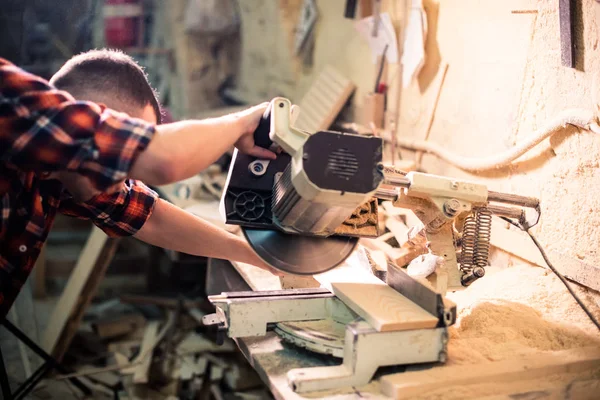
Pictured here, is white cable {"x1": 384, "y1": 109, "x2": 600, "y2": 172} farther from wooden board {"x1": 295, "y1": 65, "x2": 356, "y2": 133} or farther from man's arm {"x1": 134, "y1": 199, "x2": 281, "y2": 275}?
man's arm {"x1": 134, "y1": 199, "x2": 281, "y2": 275}

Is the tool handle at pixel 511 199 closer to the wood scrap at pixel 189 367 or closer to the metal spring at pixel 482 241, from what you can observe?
the metal spring at pixel 482 241

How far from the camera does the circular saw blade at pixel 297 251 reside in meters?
1.41

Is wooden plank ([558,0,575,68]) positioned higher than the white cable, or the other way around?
wooden plank ([558,0,575,68])

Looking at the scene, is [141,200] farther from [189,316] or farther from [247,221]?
[189,316]

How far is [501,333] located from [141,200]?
1.03 meters

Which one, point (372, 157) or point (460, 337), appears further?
point (460, 337)

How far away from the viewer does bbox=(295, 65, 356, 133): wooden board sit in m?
3.19

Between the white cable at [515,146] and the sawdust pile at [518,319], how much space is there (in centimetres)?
38

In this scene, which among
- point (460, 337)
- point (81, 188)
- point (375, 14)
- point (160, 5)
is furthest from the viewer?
point (160, 5)

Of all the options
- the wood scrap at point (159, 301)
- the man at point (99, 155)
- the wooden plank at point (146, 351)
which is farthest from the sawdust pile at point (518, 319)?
the wood scrap at point (159, 301)

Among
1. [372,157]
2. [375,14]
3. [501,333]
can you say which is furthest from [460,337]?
[375,14]

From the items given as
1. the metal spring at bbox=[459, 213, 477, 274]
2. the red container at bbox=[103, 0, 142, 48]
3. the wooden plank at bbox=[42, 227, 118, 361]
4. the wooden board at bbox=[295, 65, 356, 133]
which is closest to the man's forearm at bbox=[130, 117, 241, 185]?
the metal spring at bbox=[459, 213, 477, 274]

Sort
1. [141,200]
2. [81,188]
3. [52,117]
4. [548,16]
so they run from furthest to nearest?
1. [548,16]
2. [141,200]
3. [81,188]
4. [52,117]

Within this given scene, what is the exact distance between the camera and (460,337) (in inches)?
59.2
